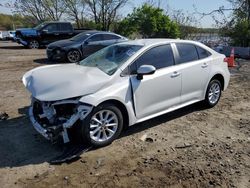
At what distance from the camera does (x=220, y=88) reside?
253 inches

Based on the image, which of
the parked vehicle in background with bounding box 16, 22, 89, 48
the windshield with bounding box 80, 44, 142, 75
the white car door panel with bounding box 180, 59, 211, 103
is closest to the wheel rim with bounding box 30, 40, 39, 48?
the parked vehicle in background with bounding box 16, 22, 89, 48

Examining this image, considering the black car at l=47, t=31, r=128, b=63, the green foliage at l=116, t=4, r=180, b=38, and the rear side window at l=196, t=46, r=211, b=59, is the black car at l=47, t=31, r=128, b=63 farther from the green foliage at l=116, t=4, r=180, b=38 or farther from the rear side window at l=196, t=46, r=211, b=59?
the green foliage at l=116, t=4, r=180, b=38

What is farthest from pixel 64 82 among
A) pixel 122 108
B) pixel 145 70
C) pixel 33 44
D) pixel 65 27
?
pixel 33 44

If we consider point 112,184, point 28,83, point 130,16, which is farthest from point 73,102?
point 130,16

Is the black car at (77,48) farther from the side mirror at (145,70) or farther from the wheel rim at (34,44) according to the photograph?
the side mirror at (145,70)

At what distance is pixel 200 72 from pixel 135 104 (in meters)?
1.82

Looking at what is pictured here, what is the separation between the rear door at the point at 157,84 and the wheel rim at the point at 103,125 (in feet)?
1.49

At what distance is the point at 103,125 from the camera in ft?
14.5

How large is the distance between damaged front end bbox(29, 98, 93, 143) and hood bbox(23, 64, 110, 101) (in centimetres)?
15

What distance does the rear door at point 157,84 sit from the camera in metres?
4.73

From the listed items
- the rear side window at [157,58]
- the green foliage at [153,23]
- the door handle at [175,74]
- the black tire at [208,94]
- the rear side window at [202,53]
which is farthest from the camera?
the green foliage at [153,23]

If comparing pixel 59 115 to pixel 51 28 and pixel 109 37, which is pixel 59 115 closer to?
pixel 109 37

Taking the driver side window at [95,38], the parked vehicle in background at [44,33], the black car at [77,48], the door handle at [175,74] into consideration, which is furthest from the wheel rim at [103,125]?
the parked vehicle in background at [44,33]

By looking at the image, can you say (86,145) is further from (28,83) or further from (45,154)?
(28,83)
